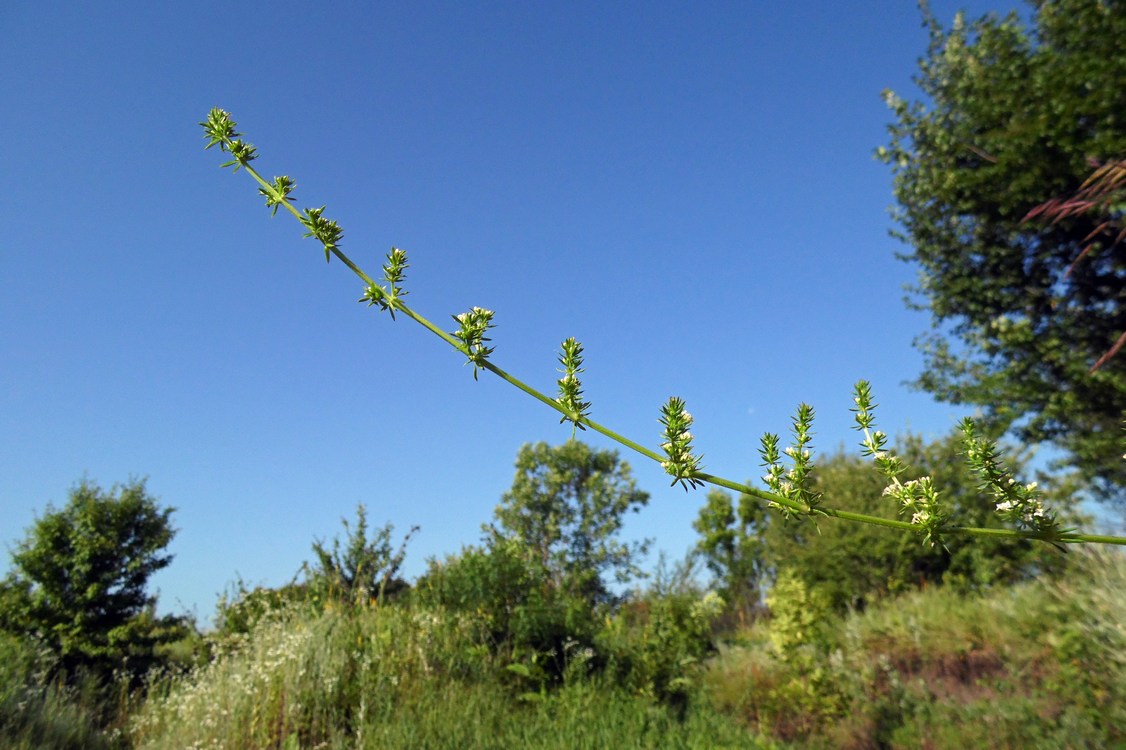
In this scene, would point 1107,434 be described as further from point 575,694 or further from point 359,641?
point 359,641

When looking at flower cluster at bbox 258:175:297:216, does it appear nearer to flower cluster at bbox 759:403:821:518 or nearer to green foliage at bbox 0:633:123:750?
flower cluster at bbox 759:403:821:518

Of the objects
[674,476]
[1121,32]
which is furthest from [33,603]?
[1121,32]

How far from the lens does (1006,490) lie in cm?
100

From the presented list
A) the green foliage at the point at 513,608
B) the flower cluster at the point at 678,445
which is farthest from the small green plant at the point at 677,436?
the green foliage at the point at 513,608

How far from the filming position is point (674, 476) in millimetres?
1016

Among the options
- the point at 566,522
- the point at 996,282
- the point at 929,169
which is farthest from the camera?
the point at 566,522

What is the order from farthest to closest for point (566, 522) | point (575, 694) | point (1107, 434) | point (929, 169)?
point (566, 522) → point (929, 169) → point (1107, 434) → point (575, 694)

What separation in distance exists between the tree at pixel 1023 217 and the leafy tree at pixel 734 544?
60.3ft

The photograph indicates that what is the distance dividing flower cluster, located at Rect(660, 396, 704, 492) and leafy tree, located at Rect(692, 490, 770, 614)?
28.5 metres

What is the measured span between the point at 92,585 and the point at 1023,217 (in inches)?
624

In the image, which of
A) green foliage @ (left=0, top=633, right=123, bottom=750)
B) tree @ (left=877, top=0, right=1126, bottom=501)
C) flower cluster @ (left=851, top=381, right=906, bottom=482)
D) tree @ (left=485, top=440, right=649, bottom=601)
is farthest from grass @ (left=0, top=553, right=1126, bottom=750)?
tree @ (left=485, top=440, right=649, bottom=601)

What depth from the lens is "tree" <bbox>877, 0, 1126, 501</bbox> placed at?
8.45 metres

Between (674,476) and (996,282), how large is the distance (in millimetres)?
11803

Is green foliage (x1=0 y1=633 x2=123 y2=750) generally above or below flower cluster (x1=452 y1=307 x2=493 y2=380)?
below
